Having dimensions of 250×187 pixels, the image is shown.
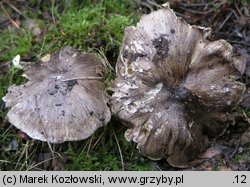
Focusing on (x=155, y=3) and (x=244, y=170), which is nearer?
(x=244, y=170)

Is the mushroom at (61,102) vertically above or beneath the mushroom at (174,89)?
beneath

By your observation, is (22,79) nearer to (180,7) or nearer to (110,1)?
(110,1)

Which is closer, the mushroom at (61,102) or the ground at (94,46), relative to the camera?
the mushroom at (61,102)

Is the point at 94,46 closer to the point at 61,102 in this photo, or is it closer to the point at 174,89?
the point at 61,102

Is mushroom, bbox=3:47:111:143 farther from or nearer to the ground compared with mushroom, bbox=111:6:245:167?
nearer to the ground

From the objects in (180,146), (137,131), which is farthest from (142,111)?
(180,146)
